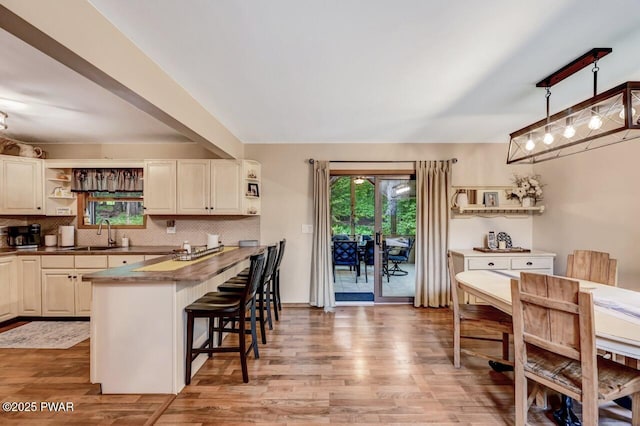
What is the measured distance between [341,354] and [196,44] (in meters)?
2.85

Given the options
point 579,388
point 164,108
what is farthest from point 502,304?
point 164,108


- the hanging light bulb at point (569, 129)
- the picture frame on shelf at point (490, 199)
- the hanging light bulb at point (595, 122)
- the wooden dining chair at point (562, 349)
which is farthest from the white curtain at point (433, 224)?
the wooden dining chair at point (562, 349)

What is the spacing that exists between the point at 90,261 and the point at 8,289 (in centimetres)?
97

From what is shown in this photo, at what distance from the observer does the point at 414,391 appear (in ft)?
7.46

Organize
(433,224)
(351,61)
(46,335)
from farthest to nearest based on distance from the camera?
(433,224), (46,335), (351,61)

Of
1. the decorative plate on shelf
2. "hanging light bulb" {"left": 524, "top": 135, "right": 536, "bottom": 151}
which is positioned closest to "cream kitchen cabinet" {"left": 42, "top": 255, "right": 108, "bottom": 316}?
"hanging light bulb" {"left": 524, "top": 135, "right": 536, "bottom": 151}

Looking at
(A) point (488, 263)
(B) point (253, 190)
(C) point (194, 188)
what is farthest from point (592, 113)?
(C) point (194, 188)

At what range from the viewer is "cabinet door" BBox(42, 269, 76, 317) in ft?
12.0

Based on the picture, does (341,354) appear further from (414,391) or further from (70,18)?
(70,18)

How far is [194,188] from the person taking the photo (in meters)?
4.08

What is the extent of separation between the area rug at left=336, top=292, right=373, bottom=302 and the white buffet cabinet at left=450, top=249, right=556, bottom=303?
1.55m

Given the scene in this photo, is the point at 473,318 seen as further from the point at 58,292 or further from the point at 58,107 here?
the point at 58,292

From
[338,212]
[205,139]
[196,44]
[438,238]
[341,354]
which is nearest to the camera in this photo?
[196,44]

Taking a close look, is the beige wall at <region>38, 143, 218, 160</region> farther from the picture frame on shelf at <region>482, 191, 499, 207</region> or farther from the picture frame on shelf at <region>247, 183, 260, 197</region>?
the picture frame on shelf at <region>482, 191, 499, 207</region>
